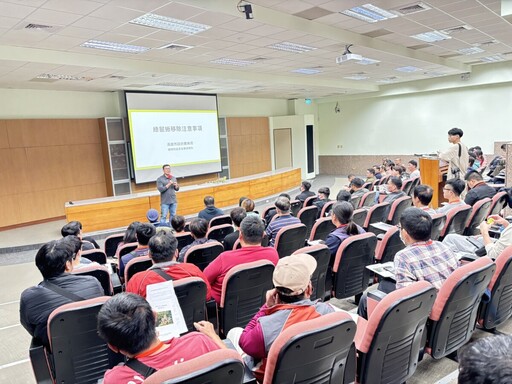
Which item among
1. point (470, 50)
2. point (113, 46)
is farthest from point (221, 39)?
point (470, 50)

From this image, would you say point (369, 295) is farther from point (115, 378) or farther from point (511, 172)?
point (511, 172)

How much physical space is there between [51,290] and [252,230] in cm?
139

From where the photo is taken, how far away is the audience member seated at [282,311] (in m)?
1.60

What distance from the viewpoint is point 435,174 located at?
6891mm

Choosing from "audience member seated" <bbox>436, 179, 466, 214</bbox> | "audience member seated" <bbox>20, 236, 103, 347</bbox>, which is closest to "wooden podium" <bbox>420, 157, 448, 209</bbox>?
"audience member seated" <bbox>436, 179, 466, 214</bbox>

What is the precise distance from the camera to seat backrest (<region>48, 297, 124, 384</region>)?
6.53 feet

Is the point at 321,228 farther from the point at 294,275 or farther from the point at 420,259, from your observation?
the point at 294,275

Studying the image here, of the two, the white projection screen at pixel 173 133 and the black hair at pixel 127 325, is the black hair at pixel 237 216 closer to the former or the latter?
the black hair at pixel 127 325

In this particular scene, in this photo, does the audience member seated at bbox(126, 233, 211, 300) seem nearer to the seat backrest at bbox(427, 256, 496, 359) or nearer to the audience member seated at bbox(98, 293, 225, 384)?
the audience member seated at bbox(98, 293, 225, 384)

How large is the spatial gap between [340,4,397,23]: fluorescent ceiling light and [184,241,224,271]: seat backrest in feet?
14.0

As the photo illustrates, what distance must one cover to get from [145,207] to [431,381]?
7207 mm

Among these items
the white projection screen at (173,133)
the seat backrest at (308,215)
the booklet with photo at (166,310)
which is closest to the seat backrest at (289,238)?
the seat backrest at (308,215)

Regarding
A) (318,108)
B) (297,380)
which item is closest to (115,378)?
(297,380)

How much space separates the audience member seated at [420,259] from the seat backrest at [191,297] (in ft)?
3.40
